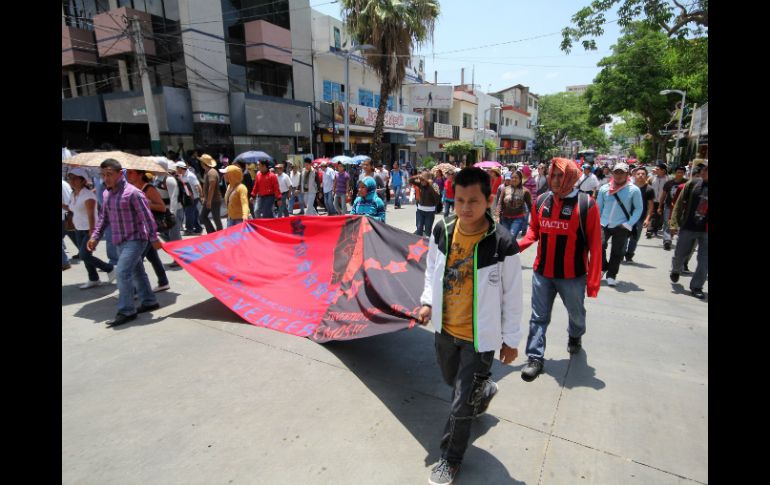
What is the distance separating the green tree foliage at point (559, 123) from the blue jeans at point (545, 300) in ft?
210

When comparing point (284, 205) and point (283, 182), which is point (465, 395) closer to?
point (283, 182)

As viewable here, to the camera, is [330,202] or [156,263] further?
[330,202]

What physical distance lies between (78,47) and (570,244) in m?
22.9

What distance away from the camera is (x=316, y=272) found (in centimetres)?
447

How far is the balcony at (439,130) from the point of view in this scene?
1356 inches

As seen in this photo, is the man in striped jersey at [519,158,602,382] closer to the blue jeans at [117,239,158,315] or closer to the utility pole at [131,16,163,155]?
the blue jeans at [117,239,158,315]

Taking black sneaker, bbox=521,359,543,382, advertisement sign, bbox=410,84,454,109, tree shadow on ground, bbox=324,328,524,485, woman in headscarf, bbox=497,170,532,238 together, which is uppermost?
advertisement sign, bbox=410,84,454,109

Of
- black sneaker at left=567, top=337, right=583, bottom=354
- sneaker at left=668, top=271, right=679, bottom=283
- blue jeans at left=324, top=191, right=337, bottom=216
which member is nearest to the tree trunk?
blue jeans at left=324, top=191, right=337, bottom=216

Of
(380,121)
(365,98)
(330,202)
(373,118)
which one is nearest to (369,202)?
(330,202)

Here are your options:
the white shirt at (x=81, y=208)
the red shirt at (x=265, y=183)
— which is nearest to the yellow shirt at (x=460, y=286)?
the white shirt at (x=81, y=208)

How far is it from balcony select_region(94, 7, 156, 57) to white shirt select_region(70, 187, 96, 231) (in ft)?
44.1

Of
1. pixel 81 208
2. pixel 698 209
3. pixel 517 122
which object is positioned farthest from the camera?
pixel 517 122

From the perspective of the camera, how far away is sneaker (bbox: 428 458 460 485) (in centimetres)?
224
